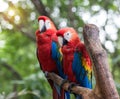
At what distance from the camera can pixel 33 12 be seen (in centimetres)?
376

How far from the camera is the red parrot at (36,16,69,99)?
2039 millimetres

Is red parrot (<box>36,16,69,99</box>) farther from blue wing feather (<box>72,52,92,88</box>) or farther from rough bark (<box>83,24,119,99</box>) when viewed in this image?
rough bark (<box>83,24,119,99</box>)

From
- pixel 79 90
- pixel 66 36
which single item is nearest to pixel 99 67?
pixel 79 90

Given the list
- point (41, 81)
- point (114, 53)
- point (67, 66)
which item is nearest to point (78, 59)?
point (67, 66)

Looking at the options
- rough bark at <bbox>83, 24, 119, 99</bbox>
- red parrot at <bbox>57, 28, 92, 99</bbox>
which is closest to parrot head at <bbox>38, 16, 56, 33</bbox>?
red parrot at <bbox>57, 28, 92, 99</bbox>

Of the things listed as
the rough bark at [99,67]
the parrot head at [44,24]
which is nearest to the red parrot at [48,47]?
the parrot head at [44,24]

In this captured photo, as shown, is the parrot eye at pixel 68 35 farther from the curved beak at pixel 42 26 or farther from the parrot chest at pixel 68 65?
the curved beak at pixel 42 26

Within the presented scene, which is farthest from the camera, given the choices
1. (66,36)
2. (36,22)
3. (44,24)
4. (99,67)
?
(36,22)

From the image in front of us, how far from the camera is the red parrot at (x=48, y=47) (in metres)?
2.04

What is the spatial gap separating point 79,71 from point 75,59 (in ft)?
0.24

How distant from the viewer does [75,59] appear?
188cm

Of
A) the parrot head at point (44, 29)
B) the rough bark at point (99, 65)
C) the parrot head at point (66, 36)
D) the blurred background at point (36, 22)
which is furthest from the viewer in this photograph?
the blurred background at point (36, 22)

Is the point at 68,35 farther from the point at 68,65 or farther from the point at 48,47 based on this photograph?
the point at 48,47

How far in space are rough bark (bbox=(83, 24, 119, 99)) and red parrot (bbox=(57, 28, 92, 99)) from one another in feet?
1.16
